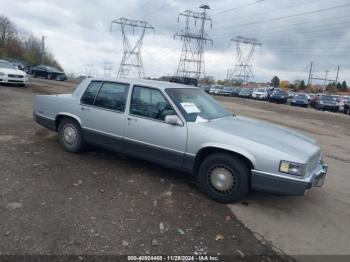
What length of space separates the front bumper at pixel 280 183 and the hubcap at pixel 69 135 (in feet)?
11.2

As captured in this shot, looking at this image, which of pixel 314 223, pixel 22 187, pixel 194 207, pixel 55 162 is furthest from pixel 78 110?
pixel 314 223

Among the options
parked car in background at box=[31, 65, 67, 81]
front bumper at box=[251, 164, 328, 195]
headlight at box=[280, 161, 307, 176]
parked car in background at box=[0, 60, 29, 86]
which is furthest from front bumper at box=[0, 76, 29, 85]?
headlight at box=[280, 161, 307, 176]

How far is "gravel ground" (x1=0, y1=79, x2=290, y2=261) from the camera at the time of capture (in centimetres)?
345

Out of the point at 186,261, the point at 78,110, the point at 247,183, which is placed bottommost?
the point at 186,261

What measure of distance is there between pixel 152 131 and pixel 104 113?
3.57ft

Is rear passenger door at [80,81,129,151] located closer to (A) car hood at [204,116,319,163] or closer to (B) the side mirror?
(B) the side mirror

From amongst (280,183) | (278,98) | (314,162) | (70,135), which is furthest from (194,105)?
(278,98)

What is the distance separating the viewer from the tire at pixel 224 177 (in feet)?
14.8

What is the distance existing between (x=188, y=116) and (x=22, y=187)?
250 centimetres

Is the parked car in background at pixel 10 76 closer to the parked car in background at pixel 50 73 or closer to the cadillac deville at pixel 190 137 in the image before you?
the cadillac deville at pixel 190 137

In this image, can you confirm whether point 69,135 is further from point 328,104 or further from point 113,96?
point 328,104

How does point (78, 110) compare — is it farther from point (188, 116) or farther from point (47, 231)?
point (47, 231)

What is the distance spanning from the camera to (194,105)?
5.37 meters

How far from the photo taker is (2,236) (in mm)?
3373
